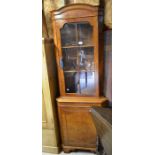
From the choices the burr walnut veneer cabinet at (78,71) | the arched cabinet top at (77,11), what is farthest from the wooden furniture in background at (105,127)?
the arched cabinet top at (77,11)

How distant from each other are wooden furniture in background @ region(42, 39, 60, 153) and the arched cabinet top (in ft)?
1.17

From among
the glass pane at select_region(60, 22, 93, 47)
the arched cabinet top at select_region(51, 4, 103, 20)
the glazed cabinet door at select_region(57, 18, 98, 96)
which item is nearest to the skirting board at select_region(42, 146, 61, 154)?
the glazed cabinet door at select_region(57, 18, 98, 96)

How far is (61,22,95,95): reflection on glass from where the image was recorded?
2189 millimetres

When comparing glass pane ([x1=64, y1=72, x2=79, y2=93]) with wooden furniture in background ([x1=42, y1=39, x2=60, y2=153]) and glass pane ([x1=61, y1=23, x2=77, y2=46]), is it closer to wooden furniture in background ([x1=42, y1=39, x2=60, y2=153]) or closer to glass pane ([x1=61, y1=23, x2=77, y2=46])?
wooden furniture in background ([x1=42, y1=39, x2=60, y2=153])

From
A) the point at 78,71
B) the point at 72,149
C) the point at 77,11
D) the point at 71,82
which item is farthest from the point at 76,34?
the point at 72,149

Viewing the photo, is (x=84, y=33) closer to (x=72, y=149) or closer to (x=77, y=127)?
(x=77, y=127)

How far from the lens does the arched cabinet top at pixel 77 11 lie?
6.57 ft

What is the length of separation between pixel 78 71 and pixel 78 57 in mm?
188

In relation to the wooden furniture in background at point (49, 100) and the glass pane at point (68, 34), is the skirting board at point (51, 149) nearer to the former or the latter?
the wooden furniture in background at point (49, 100)
